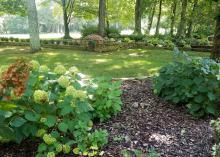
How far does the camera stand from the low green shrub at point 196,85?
405 centimetres

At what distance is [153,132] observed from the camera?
3635 mm

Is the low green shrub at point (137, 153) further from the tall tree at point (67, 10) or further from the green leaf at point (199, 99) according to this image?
the tall tree at point (67, 10)

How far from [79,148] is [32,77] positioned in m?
0.96

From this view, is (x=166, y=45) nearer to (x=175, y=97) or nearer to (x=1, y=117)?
(x=175, y=97)

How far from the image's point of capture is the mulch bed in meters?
3.26

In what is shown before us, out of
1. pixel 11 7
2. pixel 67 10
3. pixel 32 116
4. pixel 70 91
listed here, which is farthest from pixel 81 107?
pixel 67 10

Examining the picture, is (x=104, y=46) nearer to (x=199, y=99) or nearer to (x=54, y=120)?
(x=199, y=99)

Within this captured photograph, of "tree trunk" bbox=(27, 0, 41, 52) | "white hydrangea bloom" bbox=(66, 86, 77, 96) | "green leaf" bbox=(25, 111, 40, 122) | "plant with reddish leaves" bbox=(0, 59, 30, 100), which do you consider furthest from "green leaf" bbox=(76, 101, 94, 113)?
"tree trunk" bbox=(27, 0, 41, 52)

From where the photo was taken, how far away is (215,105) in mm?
4109

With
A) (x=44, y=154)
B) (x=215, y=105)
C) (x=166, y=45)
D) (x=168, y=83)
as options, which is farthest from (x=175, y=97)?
(x=166, y=45)

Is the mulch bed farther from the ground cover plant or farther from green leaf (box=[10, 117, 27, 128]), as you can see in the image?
green leaf (box=[10, 117, 27, 128])

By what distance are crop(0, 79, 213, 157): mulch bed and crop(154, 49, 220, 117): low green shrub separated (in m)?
0.16

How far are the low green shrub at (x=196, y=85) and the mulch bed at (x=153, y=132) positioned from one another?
0.16 m

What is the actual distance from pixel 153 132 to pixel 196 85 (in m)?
0.98
